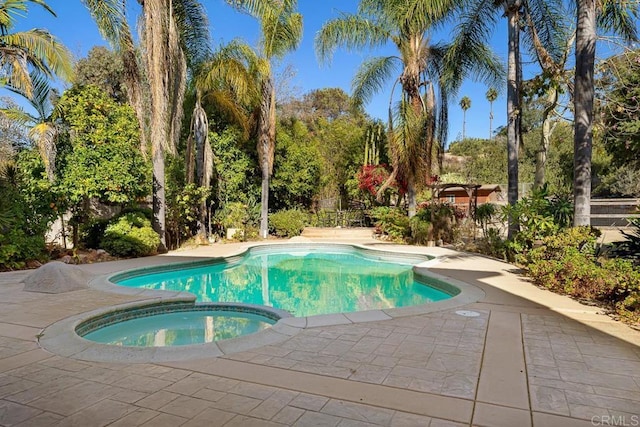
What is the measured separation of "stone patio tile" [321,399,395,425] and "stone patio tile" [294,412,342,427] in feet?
0.18

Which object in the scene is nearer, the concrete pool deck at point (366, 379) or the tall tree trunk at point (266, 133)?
the concrete pool deck at point (366, 379)

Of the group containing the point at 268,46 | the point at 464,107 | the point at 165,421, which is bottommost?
the point at 165,421

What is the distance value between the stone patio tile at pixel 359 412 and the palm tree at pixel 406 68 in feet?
37.9

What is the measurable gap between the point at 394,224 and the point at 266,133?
624 cm

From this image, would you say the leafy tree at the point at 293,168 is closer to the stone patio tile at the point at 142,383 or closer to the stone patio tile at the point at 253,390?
the stone patio tile at the point at 142,383

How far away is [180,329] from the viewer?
5.50 metres

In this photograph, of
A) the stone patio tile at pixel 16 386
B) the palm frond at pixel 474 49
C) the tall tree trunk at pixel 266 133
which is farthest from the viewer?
the tall tree trunk at pixel 266 133

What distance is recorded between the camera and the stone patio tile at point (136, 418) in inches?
95.7

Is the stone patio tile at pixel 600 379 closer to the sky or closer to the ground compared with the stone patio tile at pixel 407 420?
closer to the ground

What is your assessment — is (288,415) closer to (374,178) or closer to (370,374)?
(370,374)

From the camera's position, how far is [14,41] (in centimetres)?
960

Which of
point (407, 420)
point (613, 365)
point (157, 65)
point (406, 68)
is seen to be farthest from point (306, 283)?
point (406, 68)

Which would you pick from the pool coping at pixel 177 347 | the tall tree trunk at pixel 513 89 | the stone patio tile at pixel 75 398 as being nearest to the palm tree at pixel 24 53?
the pool coping at pixel 177 347

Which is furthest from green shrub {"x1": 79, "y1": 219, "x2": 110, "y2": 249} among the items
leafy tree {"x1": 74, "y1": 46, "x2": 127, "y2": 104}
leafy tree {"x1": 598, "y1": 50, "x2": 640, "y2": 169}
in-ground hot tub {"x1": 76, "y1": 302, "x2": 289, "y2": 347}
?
leafy tree {"x1": 74, "y1": 46, "x2": 127, "y2": 104}
